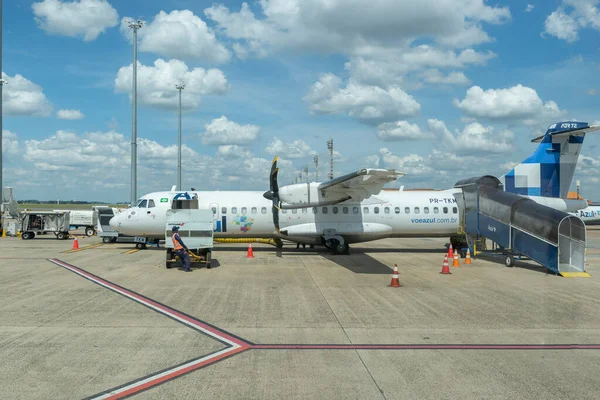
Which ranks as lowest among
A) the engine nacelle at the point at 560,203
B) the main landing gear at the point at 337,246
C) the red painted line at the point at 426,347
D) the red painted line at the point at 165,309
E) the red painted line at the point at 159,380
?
the red painted line at the point at 426,347

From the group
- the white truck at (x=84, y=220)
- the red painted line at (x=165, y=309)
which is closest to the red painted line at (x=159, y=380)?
the red painted line at (x=165, y=309)

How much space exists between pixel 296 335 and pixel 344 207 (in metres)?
14.8

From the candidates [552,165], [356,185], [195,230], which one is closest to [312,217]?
[356,185]

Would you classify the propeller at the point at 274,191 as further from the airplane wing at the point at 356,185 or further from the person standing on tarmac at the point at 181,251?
the person standing on tarmac at the point at 181,251

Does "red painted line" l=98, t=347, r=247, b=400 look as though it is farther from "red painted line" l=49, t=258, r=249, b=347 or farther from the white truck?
the white truck

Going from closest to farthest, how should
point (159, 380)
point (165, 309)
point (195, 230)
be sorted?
point (159, 380), point (165, 309), point (195, 230)

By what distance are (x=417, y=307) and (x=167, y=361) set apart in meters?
6.21

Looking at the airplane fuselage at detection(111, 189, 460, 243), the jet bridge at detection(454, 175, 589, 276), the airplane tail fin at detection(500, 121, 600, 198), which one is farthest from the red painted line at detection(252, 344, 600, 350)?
the airplane tail fin at detection(500, 121, 600, 198)

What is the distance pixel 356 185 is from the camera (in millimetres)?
21078

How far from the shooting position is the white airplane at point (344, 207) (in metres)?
Answer: 22.1

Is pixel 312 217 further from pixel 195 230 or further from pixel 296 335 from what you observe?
pixel 296 335

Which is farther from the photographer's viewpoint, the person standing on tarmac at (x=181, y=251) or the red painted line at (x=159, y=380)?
the person standing on tarmac at (x=181, y=251)

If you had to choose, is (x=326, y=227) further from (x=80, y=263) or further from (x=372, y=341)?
(x=372, y=341)

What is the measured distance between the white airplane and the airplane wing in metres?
0.05
